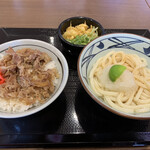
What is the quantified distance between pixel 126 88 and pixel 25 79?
0.83 meters

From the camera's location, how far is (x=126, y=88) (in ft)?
3.84

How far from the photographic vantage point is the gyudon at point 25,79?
3.88ft

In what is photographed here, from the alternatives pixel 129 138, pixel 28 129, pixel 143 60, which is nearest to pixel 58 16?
pixel 143 60

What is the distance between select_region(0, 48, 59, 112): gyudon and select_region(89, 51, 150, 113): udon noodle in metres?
0.39

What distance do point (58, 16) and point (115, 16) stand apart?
1.00 meters

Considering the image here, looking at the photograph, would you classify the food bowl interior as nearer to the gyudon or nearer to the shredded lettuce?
the shredded lettuce

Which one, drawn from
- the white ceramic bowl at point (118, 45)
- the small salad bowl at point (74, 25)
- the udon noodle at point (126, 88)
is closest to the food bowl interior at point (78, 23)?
the small salad bowl at point (74, 25)

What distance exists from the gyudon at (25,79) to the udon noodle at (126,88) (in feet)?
1.27

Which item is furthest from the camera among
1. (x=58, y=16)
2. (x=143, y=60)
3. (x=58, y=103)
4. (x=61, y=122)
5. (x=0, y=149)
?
(x=58, y=16)

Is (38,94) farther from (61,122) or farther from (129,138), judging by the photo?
(129,138)

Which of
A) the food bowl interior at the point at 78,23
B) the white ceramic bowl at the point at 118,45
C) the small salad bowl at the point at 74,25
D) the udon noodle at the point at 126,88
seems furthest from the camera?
the food bowl interior at the point at 78,23

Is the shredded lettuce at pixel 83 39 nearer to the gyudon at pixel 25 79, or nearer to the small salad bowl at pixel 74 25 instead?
the small salad bowl at pixel 74 25

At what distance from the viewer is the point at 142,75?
4.44 ft

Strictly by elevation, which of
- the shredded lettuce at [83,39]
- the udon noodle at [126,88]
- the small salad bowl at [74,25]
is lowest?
the udon noodle at [126,88]
